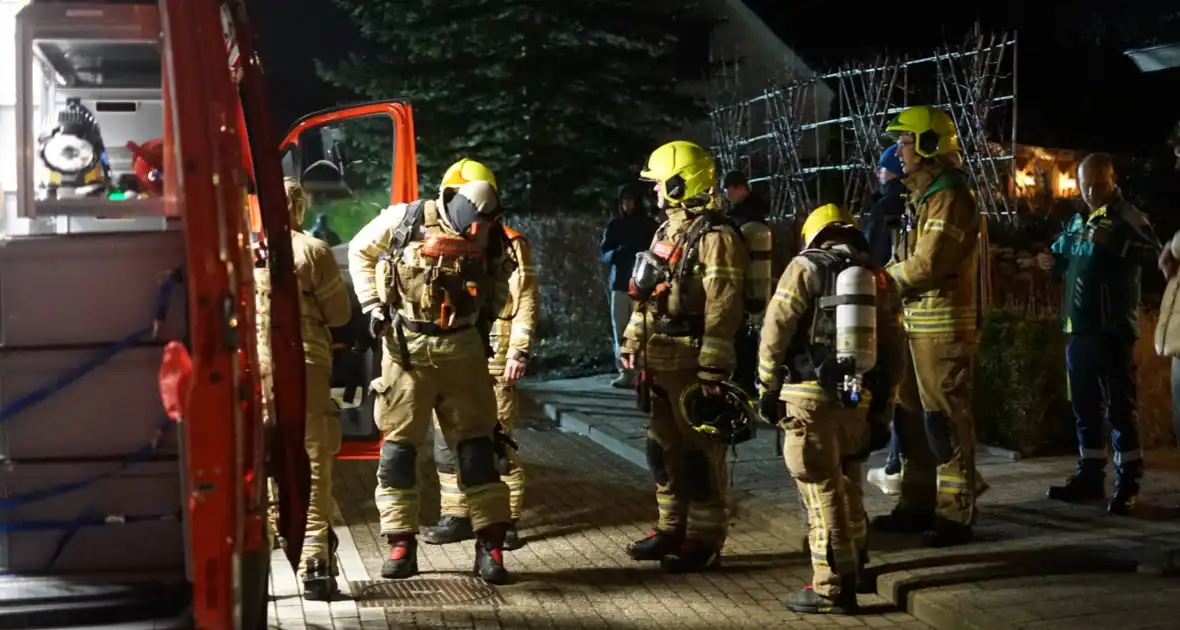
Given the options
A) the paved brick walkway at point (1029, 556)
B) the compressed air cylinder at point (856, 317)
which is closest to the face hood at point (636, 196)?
the paved brick walkway at point (1029, 556)

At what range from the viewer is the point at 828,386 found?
18.8 feet

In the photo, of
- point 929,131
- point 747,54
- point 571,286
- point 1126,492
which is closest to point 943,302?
point 929,131

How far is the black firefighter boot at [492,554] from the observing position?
259 inches

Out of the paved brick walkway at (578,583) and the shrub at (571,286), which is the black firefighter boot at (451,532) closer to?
the paved brick walkway at (578,583)

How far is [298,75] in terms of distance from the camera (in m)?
19.8

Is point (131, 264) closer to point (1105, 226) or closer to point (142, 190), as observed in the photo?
point (142, 190)

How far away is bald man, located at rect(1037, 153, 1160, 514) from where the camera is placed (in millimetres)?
7555

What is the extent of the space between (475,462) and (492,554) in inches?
20.4

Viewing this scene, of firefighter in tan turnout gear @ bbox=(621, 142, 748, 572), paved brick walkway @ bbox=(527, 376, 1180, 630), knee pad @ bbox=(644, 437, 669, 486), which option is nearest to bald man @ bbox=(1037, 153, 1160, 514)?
paved brick walkway @ bbox=(527, 376, 1180, 630)

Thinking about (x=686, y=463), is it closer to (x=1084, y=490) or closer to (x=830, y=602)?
(x=830, y=602)

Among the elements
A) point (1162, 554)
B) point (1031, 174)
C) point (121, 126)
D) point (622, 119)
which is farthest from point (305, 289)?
point (1031, 174)

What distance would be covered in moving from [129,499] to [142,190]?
1.03 metres

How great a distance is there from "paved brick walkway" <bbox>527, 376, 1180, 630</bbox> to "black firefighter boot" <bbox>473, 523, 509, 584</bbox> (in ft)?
4.85

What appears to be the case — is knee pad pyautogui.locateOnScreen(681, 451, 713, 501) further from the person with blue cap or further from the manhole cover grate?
the person with blue cap
